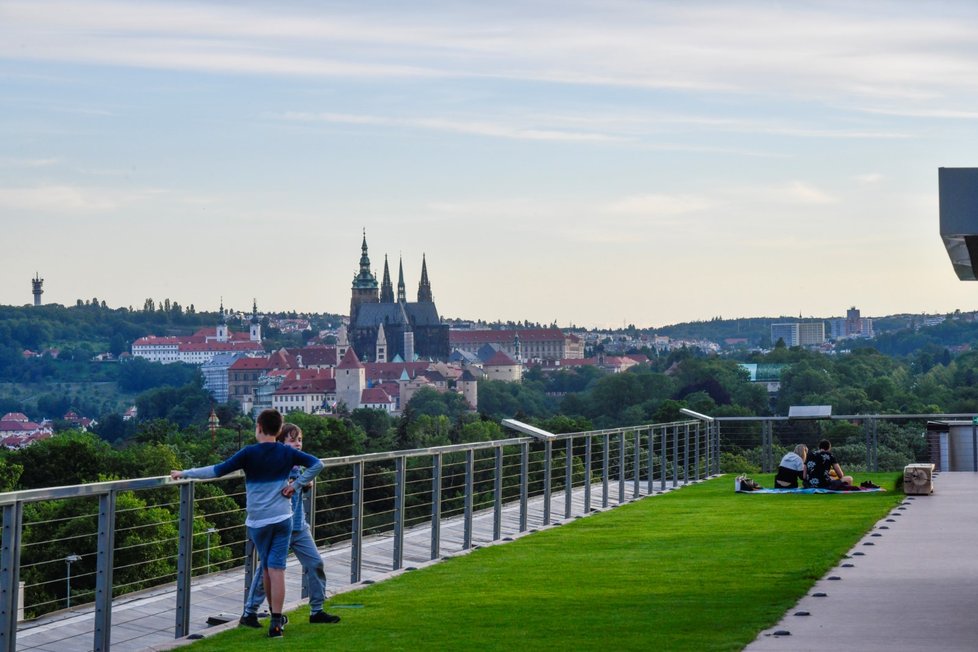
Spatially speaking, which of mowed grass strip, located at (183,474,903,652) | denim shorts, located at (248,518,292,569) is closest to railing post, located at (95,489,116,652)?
mowed grass strip, located at (183,474,903,652)

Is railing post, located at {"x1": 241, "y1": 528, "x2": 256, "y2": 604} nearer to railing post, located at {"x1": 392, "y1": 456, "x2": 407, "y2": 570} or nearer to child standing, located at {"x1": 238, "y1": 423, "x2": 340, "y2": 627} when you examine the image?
child standing, located at {"x1": 238, "y1": 423, "x2": 340, "y2": 627}

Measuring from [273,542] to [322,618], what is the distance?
1.93 ft

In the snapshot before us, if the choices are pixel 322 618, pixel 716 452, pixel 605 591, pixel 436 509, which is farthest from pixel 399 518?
pixel 716 452

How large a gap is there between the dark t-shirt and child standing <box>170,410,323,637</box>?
39.1ft

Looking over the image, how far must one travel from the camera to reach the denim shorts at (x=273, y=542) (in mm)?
8195

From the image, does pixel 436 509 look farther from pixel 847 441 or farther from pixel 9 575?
pixel 847 441

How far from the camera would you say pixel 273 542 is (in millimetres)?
8242

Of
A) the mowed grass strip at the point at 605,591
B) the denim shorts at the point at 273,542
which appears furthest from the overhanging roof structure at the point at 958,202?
the denim shorts at the point at 273,542

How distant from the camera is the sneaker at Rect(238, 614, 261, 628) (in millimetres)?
8477

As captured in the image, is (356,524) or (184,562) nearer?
(184,562)

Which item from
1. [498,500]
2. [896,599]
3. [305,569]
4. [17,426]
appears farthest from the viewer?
[17,426]

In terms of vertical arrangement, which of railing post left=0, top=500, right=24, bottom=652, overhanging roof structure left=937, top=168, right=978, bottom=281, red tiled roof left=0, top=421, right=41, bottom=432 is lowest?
A: red tiled roof left=0, top=421, right=41, bottom=432

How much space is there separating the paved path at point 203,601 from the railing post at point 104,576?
8cm

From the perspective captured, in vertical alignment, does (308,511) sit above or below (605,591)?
above
